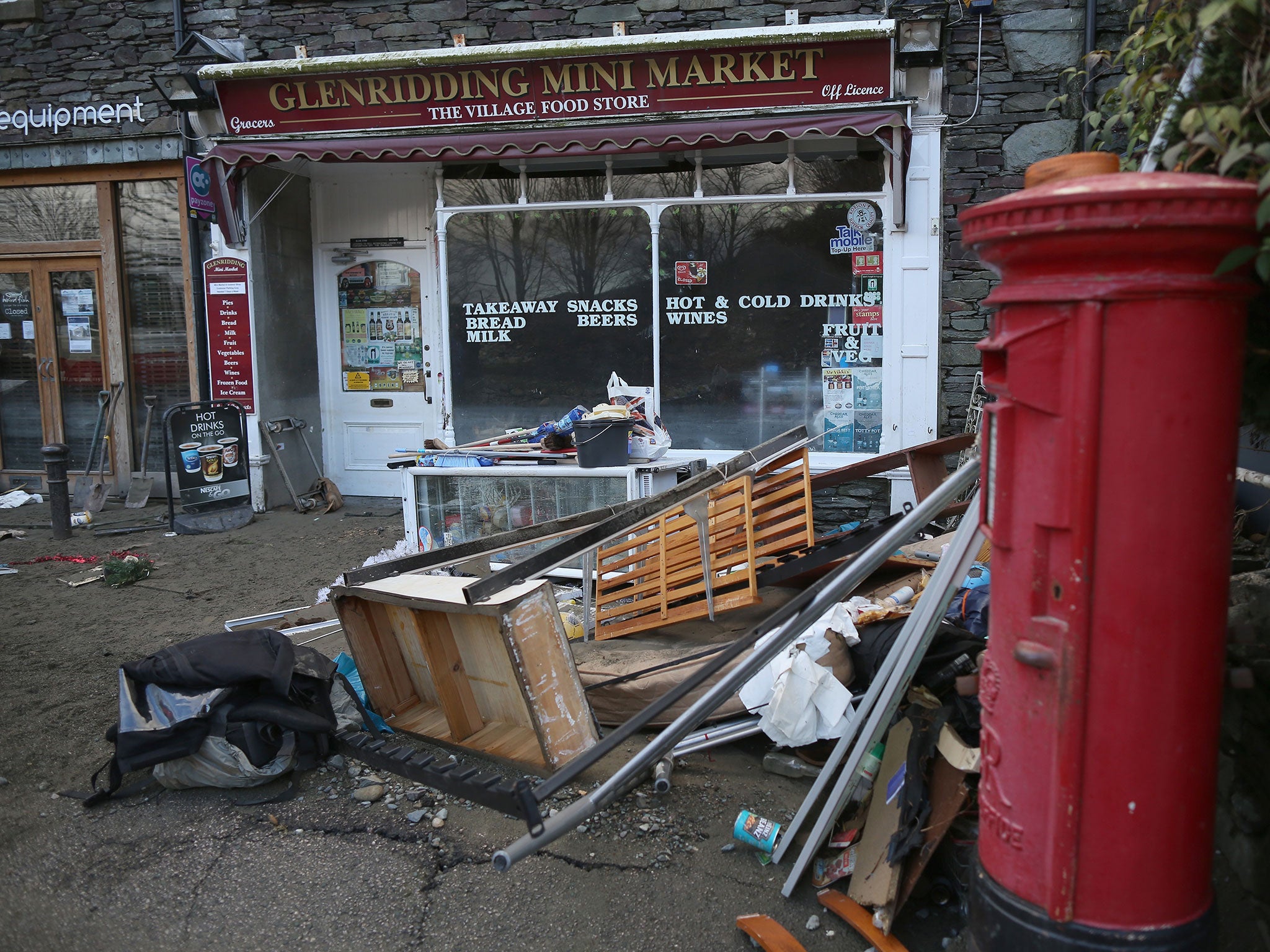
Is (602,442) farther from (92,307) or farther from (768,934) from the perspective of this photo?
(92,307)

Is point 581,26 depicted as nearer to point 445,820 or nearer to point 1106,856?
point 445,820

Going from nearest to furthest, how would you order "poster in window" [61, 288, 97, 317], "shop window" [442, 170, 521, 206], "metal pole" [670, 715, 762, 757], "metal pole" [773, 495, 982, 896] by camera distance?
1. "metal pole" [773, 495, 982, 896]
2. "metal pole" [670, 715, 762, 757]
3. "shop window" [442, 170, 521, 206]
4. "poster in window" [61, 288, 97, 317]

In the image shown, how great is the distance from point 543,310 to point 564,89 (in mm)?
1749

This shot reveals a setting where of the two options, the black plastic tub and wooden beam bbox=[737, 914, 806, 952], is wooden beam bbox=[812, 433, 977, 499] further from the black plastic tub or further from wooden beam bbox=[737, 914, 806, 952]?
wooden beam bbox=[737, 914, 806, 952]

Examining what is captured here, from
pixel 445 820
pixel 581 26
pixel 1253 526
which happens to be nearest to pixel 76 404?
pixel 581 26

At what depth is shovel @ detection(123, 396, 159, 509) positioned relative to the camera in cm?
911

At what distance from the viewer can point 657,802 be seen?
330 centimetres

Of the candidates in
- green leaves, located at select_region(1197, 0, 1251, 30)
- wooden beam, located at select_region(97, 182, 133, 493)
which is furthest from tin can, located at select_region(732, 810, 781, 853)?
wooden beam, located at select_region(97, 182, 133, 493)

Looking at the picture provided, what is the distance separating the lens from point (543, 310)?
25.8 feet

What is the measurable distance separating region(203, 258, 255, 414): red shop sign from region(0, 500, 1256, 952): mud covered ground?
4.73 meters

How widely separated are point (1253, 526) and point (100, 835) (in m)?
4.46

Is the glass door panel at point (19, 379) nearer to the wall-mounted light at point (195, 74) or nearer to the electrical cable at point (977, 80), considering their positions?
the wall-mounted light at point (195, 74)

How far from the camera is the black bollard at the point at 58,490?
785 cm

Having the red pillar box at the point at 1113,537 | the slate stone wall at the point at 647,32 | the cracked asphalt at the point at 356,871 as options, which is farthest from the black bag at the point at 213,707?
the slate stone wall at the point at 647,32
